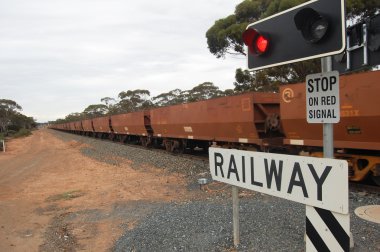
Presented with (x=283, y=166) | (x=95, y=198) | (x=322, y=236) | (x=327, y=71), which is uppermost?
(x=327, y=71)

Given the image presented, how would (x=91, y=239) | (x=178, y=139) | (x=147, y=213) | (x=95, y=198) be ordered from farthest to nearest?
(x=178, y=139) < (x=95, y=198) < (x=147, y=213) < (x=91, y=239)

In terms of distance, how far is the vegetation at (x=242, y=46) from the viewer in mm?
22822

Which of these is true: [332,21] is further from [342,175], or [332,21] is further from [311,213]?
[311,213]

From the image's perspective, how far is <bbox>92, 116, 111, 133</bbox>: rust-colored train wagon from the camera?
116 feet

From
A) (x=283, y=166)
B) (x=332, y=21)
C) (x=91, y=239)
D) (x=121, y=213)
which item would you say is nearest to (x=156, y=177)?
(x=121, y=213)

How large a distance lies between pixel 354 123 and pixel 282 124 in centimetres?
230

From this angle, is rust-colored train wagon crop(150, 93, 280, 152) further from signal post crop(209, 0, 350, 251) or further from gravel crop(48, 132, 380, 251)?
signal post crop(209, 0, 350, 251)

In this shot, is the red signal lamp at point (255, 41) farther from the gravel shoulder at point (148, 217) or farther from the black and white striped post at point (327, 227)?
the gravel shoulder at point (148, 217)

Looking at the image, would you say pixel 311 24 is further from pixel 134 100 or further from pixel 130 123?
pixel 134 100

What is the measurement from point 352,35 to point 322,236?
68.8 inches

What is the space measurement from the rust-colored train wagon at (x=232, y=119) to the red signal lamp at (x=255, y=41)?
27.5 ft

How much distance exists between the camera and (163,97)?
87.2m

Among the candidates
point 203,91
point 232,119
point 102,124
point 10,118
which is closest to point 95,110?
point 10,118

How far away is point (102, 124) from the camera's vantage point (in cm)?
3781
